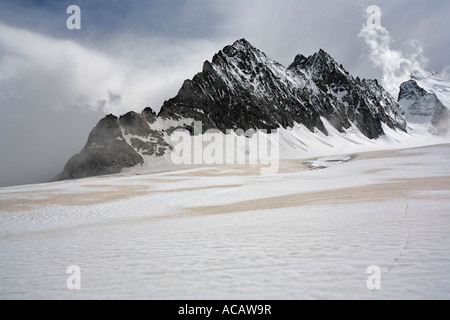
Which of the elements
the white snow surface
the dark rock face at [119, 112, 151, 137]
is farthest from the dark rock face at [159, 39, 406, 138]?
the white snow surface

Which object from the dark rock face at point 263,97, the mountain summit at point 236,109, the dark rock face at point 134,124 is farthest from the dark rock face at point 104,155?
the dark rock face at point 263,97

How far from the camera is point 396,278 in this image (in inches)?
155

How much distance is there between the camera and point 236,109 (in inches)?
4877

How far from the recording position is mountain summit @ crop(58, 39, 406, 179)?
8931cm

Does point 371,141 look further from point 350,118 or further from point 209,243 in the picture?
point 209,243

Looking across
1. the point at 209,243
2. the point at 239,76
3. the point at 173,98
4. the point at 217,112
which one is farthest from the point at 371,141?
the point at 209,243

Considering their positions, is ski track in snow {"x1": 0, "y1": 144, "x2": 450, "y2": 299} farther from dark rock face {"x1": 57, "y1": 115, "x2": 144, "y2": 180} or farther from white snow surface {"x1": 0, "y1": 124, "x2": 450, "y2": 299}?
dark rock face {"x1": 57, "y1": 115, "x2": 144, "y2": 180}

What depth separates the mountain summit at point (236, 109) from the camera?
293ft

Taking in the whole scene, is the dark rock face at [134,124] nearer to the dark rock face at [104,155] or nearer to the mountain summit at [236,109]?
the mountain summit at [236,109]

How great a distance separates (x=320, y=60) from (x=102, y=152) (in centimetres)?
17406

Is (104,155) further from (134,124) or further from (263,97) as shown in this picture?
(263,97)

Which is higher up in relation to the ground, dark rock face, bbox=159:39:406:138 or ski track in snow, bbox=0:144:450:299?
dark rock face, bbox=159:39:406:138

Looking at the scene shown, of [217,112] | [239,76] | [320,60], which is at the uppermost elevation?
[320,60]
